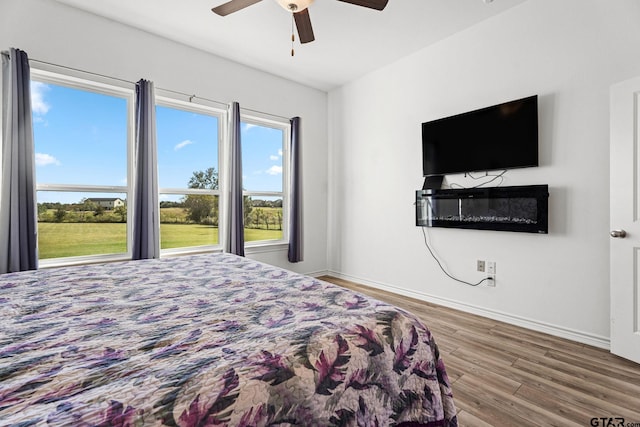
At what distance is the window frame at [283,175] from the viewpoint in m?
3.99

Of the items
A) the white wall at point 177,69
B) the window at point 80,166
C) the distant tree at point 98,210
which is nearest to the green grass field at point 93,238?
the window at point 80,166

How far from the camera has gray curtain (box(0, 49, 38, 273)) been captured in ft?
7.87

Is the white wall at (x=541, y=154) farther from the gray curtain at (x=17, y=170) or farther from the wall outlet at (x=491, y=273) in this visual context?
the gray curtain at (x=17, y=170)

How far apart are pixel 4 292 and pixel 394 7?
3.33 meters

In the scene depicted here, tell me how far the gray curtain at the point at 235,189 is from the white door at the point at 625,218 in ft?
11.0

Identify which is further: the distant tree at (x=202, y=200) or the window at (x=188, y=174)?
the distant tree at (x=202, y=200)

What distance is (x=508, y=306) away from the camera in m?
2.86

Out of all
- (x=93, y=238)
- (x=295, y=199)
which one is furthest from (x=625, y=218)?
(x=93, y=238)

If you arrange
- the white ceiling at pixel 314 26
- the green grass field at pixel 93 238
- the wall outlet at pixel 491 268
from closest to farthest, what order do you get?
the white ceiling at pixel 314 26
the green grass field at pixel 93 238
the wall outlet at pixel 491 268

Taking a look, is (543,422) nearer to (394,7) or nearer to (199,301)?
(199,301)

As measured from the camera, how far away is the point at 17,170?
95.7 inches

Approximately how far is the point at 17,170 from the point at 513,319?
14.4ft

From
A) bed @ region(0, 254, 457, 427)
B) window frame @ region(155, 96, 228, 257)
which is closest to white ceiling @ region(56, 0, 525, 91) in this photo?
window frame @ region(155, 96, 228, 257)

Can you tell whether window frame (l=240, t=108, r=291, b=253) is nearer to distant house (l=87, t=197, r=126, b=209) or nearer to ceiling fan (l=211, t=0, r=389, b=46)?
distant house (l=87, t=197, r=126, b=209)
